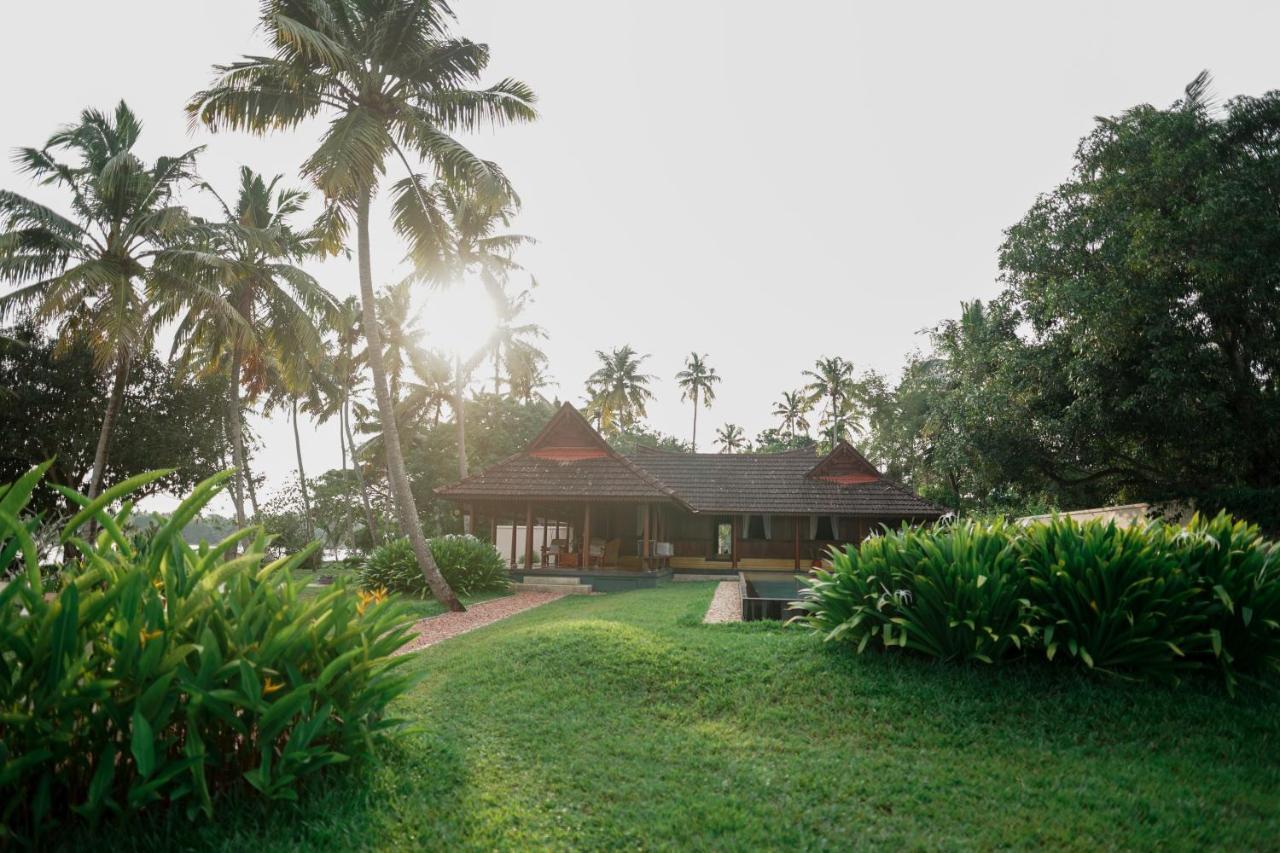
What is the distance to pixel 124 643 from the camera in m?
2.67

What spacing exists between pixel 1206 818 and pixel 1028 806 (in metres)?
0.82

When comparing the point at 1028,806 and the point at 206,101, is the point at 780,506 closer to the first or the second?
the point at 206,101

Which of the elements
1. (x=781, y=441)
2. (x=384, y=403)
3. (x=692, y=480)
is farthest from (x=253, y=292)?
(x=781, y=441)

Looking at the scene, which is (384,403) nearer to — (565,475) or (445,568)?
(445,568)

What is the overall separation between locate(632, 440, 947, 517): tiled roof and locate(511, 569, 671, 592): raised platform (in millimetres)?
4534

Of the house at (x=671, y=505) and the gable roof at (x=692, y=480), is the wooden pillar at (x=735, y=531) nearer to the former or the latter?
the house at (x=671, y=505)

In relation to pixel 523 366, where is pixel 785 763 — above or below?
below

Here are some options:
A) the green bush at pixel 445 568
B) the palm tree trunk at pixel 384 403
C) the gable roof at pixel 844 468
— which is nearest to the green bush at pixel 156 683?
the palm tree trunk at pixel 384 403

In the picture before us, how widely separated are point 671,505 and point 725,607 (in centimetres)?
895

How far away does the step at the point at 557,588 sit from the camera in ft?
56.4

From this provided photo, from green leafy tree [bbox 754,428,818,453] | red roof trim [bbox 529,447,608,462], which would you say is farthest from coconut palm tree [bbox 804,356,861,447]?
red roof trim [bbox 529,447,608,462]

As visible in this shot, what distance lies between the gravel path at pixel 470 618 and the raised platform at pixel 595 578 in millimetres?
1785

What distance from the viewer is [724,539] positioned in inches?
1114

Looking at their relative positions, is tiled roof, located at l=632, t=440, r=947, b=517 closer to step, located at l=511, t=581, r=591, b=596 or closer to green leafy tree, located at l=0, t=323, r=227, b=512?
step, located at l=511, t=581, r=591, b=596
